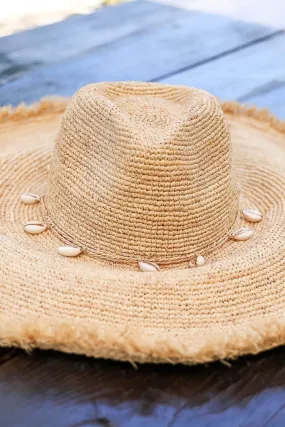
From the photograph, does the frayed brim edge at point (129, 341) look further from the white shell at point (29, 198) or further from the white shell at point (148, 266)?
the white shell at point (29, 198)

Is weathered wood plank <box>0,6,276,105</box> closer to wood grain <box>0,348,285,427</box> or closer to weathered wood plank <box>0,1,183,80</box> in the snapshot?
weathered wood plank <box>0,1,183,80</box>

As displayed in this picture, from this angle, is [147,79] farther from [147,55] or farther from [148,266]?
[148,266]

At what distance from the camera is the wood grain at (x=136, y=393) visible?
558 millimetres

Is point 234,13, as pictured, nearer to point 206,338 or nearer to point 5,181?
point 5,181

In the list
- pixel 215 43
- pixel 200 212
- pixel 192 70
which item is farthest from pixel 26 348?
→ pixel 215 43

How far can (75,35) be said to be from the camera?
1605mm

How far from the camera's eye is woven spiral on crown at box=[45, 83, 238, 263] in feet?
2.44

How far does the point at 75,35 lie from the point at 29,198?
864 millimetres

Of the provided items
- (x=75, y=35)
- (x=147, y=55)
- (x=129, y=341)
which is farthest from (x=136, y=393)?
(x=75, y=35)

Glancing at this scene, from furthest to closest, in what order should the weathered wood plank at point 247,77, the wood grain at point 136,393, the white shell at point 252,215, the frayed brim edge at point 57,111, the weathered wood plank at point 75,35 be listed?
the weathered wood plank at point 75,35
the weathered wood plank at point 247,77
the frayed brim edge at point 57,111
the white shell at point 252,215
the wood grain at point 136,393

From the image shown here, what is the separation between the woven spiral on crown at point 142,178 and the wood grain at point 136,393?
20cm

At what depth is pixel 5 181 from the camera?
0.91 metres

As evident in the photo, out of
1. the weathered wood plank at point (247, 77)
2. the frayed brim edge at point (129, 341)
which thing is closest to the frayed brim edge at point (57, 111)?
the weathered wood plank at point (247, 77)

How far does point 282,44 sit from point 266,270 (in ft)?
3.42
